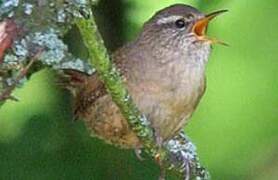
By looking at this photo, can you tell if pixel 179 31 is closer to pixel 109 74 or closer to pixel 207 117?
pixel 207 117

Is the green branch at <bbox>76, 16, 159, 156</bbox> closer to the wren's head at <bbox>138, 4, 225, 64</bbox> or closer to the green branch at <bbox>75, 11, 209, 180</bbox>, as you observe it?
the green branch at <bbox>75, 11, 209, 180</bbox>

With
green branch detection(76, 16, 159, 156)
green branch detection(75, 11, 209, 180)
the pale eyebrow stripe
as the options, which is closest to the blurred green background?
the pale eyebrow stripe

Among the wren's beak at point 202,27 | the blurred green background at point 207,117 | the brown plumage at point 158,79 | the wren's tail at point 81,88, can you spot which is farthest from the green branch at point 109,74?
the blurred green background at point 207,117

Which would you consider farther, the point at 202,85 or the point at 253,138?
the point at 253,138

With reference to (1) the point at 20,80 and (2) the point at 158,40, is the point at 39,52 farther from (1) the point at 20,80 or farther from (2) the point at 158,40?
(2) the point at 158,40

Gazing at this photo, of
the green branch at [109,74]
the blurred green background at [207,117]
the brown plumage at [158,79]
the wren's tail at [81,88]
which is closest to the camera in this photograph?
the green branch at [109,74]

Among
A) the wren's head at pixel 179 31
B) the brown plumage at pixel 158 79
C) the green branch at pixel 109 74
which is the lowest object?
the brown plumage at pixel 158 79

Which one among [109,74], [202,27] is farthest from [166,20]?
[109,74]

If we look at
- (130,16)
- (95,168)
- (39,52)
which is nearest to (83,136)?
(95,168)

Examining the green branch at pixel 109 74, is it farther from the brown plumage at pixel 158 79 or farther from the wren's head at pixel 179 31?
the wren's head at pixel 179 31
